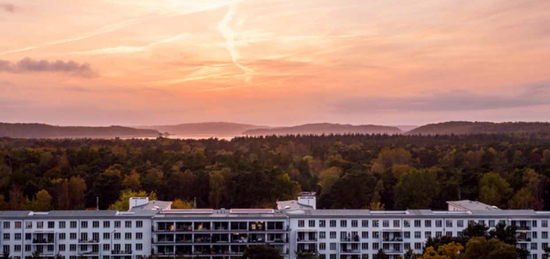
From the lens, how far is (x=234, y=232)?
5653 cm

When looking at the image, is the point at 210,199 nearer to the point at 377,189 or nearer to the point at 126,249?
the point at 377,189

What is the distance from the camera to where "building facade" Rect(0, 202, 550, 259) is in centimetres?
5572

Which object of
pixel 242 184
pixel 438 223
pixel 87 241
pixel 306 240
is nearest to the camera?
pixel 87 241

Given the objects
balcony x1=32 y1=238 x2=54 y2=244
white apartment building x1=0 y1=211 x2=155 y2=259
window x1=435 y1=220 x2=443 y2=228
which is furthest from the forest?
window x1=435 y1=220 x2=443 y2=228

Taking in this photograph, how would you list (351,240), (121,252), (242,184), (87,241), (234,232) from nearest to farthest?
(87,241) < (121,252) < (234,232) < (351,240) < (242,184)

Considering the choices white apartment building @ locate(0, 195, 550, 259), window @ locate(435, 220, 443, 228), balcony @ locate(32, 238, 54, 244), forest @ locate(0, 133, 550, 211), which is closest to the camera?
balcony @ locate(32, 238, 54, 244)

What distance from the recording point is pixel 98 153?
114250 mm

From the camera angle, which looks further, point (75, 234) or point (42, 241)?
point (75, 234)

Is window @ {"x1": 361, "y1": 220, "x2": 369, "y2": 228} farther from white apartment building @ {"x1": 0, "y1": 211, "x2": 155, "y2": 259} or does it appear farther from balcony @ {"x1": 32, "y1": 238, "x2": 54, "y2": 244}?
balcony @ {"x1": 32, "y1": 238, "x2": 54, "y2": 244}

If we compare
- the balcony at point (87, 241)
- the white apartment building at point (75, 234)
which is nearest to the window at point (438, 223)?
the white apartment building at point (75, 234)

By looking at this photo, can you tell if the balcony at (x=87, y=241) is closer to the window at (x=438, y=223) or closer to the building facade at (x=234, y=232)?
the building facade at (x=234, y=232)

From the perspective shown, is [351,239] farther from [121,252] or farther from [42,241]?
[42,241]

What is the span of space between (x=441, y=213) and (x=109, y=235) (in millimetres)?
33241

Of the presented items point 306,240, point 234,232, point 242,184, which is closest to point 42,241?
point 234,232
